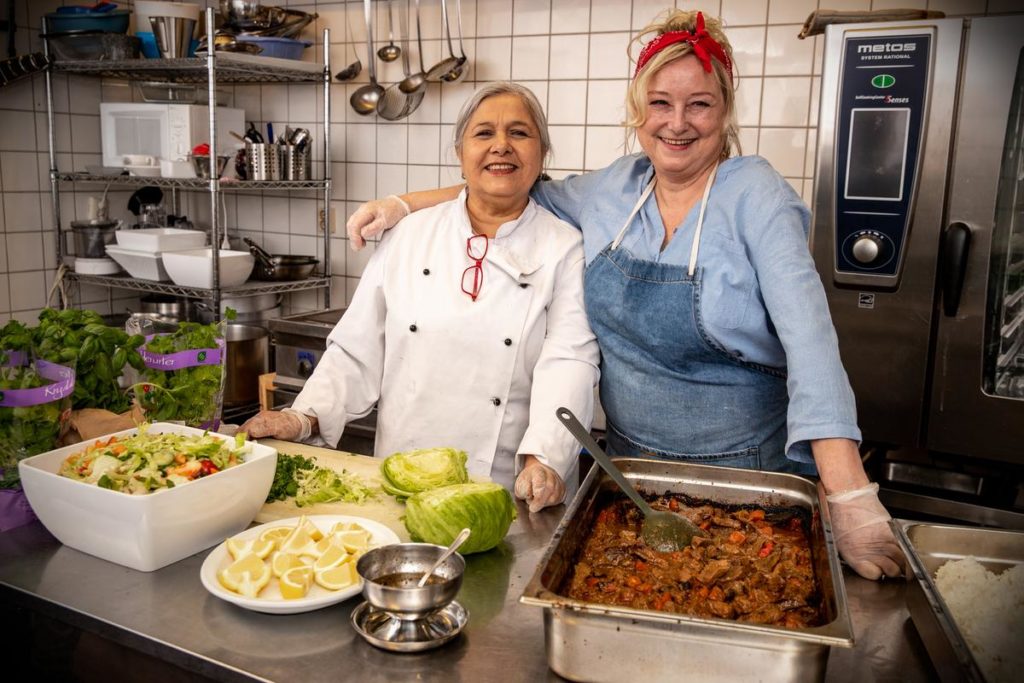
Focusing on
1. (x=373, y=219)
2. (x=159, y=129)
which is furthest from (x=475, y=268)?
(x=159, y=129)

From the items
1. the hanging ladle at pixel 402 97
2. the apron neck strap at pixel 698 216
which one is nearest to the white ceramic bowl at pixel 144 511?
the apron neck strap at pixel 698 216

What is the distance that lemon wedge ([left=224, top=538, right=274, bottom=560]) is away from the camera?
4.59ft

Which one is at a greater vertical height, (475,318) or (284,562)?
(475,318)

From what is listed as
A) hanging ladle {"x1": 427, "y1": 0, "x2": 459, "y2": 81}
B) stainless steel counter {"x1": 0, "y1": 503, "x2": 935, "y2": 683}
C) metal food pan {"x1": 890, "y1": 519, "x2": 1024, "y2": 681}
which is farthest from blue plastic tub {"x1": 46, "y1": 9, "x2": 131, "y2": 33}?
metal food pan {"x1": 890, "y1": 519, "x2": 1024, "y2": 681}

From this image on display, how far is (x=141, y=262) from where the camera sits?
404 cm

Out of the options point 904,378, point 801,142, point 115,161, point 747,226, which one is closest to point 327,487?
point 747,226

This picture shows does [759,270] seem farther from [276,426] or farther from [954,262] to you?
[276,426]

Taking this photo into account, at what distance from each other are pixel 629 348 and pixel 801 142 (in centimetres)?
Result: 163

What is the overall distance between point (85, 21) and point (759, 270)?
3.60m

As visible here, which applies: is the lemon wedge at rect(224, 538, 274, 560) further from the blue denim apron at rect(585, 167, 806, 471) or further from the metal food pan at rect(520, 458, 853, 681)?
the blue denim apron at rect(585, 167, 806, 471)

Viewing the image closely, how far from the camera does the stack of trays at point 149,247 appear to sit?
397cm

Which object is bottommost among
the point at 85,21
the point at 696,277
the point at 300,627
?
the point at 300,627

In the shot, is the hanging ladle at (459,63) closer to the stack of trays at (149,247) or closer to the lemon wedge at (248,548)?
the stack of trays at (149,247)

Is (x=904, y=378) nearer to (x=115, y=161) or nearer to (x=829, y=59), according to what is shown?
(x=829, y=59)
